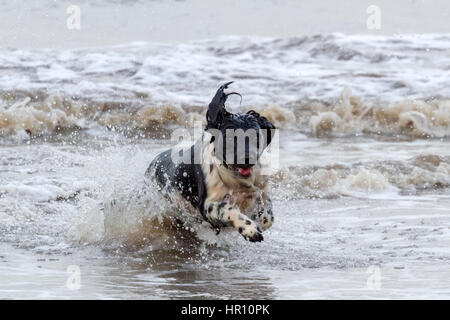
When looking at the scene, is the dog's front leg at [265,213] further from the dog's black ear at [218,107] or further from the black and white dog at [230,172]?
the dog's black ear at [218,107]

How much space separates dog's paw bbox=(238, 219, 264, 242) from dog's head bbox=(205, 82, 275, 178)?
1.01 feet

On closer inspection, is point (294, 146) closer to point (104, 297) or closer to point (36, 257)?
point (36, 257)

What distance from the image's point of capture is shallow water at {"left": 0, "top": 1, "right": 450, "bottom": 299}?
536 cm

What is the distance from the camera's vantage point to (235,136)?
17.5 feet

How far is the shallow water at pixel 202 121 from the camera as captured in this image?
5.36 m

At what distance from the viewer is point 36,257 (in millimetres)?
5914

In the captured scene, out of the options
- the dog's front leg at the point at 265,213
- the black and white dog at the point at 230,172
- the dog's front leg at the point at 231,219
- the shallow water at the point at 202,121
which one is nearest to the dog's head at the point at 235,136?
the black and white dog at the point at 230,172

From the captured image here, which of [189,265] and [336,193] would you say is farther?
[336,193]

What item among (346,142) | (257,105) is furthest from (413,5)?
(346,142)

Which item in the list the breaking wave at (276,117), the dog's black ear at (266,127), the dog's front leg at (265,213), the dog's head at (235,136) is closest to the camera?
→ the dog's head at (235,136)

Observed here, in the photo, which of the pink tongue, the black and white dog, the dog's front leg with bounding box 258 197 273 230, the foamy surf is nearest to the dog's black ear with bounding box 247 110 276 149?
the black and white dog

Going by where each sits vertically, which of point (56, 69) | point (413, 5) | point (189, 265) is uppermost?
point (413, 5)

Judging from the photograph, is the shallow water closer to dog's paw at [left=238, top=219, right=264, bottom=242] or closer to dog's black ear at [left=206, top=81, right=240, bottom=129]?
dog's paw at [left=238, top=219, right=264, bottom=242]

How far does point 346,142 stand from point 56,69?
23.6 ft
